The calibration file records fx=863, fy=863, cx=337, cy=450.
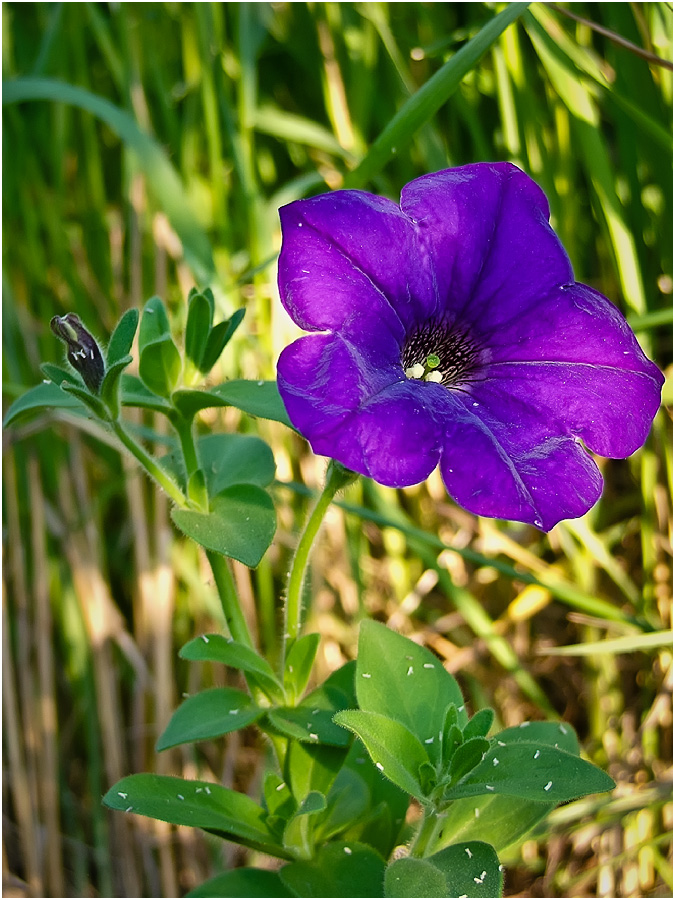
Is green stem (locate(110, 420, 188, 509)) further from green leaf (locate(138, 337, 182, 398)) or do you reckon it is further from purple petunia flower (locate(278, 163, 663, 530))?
purple petunia flower (locate(278, 163, 663, 530))

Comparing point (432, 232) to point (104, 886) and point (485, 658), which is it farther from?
point (104, 886)

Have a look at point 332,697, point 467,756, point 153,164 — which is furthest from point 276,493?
point 467,756

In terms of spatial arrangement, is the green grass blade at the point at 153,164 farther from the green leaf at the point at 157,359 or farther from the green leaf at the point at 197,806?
the green leaf at the point at 197,806

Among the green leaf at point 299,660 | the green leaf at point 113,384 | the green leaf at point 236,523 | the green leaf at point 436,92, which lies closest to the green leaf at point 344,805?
the green leaf at point 299,660

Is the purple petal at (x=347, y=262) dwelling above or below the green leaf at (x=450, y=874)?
above

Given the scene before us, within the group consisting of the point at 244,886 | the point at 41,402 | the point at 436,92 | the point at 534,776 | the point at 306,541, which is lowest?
the point at 244,886

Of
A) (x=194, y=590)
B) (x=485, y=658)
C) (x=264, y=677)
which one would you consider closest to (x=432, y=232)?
(x=264, y=677)

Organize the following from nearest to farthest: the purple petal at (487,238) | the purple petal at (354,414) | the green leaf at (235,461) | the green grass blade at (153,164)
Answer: the purple petal at (354,414)
the purple petal at (487,238)
the green leaf at (235,461)
the green grass blade at (153,164)

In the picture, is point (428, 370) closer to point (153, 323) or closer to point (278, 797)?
point (153, 323)
